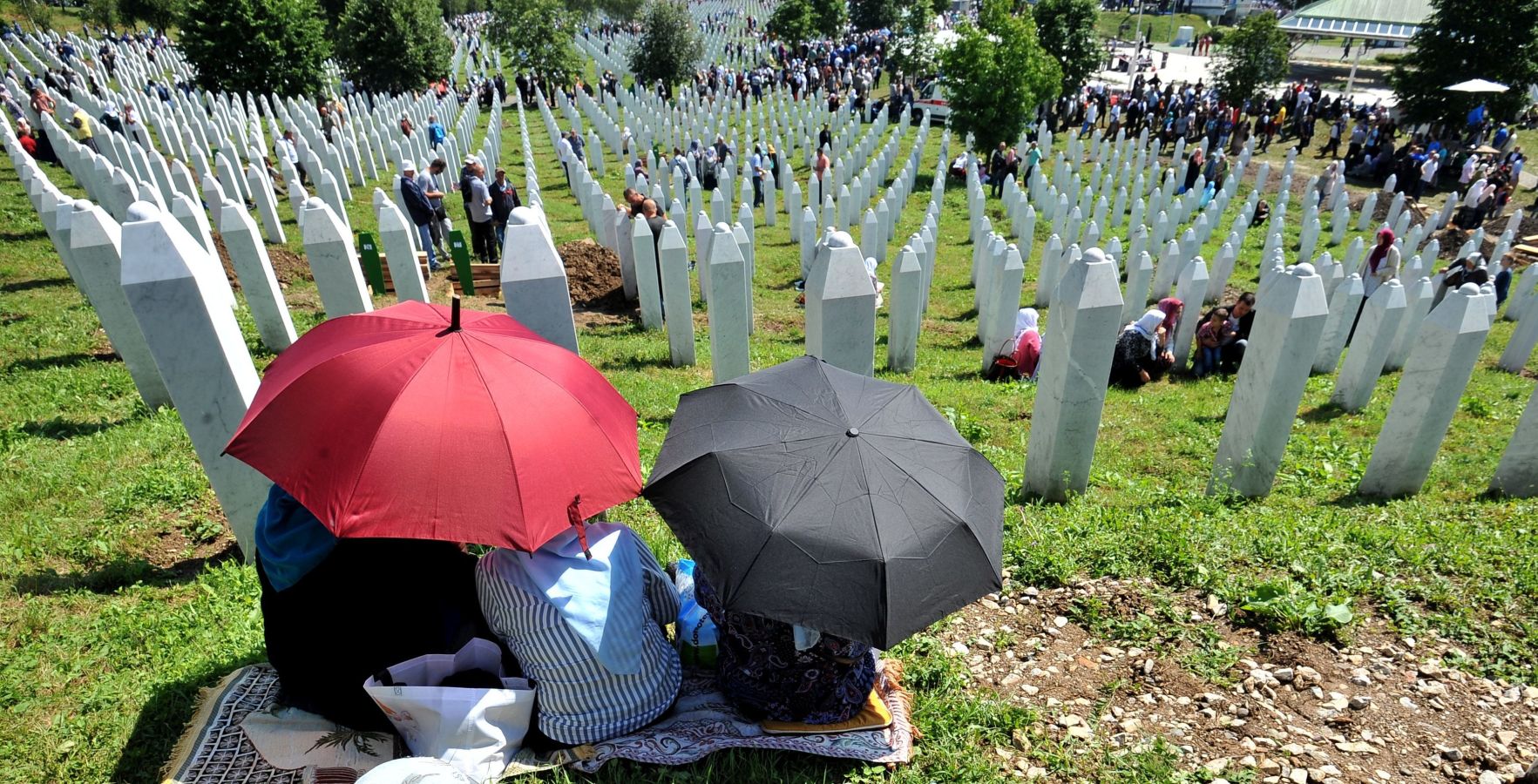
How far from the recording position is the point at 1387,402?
7.66 m

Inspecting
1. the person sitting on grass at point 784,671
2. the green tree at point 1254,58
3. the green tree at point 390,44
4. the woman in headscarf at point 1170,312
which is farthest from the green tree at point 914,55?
the person sitting on grass at point 784,671

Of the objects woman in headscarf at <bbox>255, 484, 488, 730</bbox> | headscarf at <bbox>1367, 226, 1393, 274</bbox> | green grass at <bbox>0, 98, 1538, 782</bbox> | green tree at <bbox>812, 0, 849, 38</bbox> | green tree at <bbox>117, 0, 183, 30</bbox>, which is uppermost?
green tree at <bbox>117, 0, 183, 30</bbox>

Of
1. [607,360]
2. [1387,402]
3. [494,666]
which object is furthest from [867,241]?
Answer: [494,666]

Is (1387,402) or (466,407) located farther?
(1387,402)

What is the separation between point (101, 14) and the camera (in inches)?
1524

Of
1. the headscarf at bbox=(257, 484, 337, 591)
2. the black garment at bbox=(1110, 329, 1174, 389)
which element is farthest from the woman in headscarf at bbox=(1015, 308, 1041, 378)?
the headscarf at bbox=(257, 484, 337, 591)

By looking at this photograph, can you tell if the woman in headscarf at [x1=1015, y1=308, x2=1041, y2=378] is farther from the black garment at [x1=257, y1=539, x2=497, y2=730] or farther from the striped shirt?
the black garment at [x1=257, y1=539, x2=497, y2=730]

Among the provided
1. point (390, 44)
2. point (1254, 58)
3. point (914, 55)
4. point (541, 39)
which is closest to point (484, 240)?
point (390, 44)

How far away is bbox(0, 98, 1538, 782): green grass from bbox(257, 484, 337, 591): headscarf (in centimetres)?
92

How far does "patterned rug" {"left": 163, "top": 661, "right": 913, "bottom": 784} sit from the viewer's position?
269 centimetres

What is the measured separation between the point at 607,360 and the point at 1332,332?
798 centimetres

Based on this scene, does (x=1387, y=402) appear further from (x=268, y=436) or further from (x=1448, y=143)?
(x=1448, y=143)

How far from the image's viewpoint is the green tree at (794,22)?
4425 centimetres

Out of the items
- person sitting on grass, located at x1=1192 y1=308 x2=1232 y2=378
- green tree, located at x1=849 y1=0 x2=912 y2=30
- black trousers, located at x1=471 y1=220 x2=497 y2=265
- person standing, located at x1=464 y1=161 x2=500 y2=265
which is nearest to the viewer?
person sitting on grass, located at x1=1192 y1=308 x2=1232 y2=378
